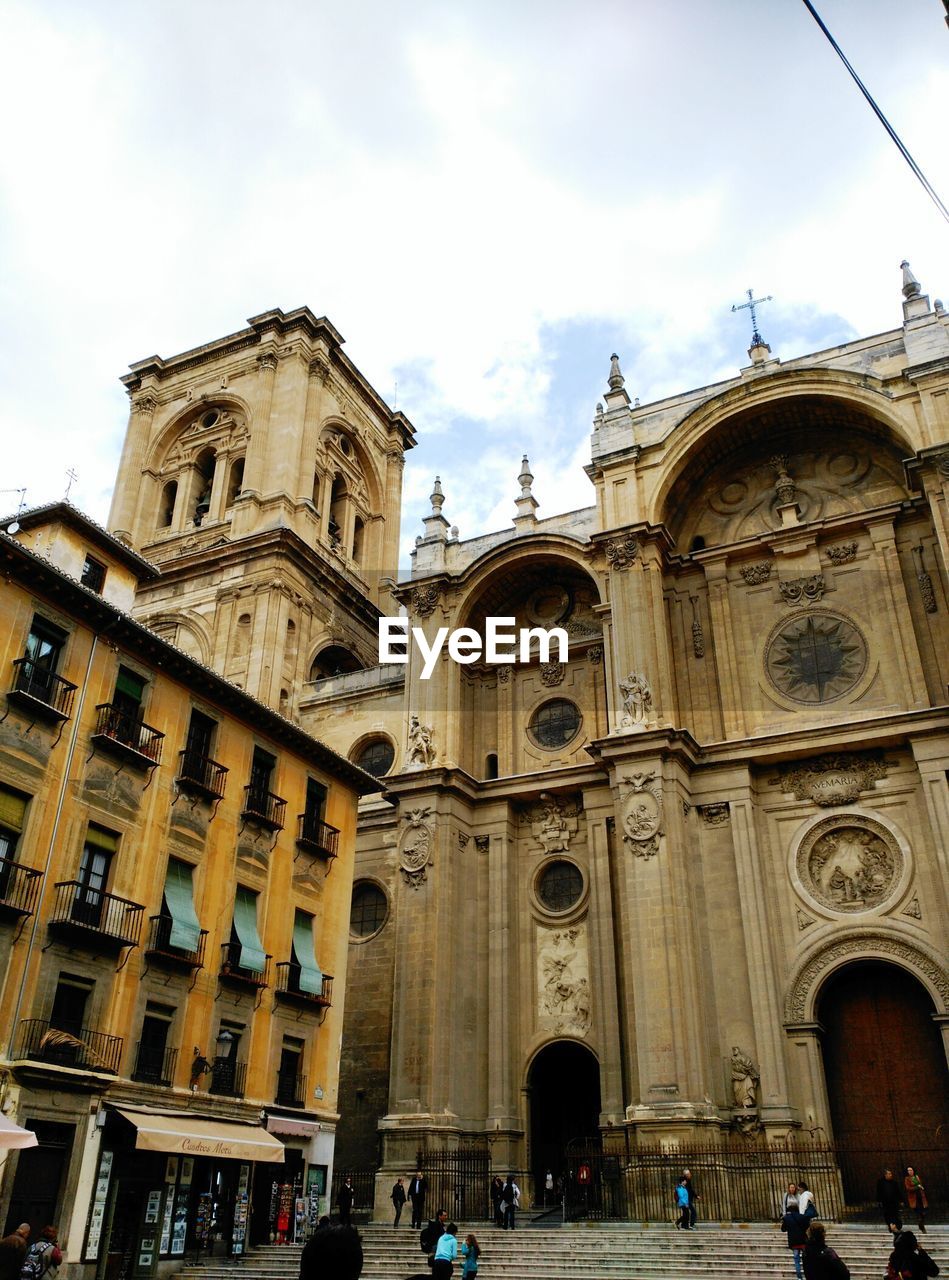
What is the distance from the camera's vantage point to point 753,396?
31.9 metres

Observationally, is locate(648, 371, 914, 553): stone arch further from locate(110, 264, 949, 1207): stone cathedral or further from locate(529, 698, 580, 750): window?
locate(529, 698, 580, 750): window

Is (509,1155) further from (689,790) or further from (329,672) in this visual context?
(329,672)

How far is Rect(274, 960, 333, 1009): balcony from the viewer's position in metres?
24.2

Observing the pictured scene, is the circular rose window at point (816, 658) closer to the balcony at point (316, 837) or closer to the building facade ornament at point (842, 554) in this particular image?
the building facade ornament at point (842, 554)

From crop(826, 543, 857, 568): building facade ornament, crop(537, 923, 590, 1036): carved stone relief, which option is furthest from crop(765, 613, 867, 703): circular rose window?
crop(537, 923, 590, 1036): carved stone relief

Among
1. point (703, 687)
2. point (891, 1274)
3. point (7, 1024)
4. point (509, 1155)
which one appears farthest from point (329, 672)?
point (891, 1274)

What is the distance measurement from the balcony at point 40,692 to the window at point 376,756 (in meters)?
16.4

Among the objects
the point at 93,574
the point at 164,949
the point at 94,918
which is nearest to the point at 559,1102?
the point at 164,949

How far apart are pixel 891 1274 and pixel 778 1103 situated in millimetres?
13198

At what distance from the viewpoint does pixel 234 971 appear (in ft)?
74.7

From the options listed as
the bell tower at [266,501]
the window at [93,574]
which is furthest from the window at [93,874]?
the bell tower at [266,501]

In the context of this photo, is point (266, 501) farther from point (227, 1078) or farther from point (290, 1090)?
point (227, 1078)

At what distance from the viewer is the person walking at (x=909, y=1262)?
1230cm

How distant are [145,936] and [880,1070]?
1684cm
